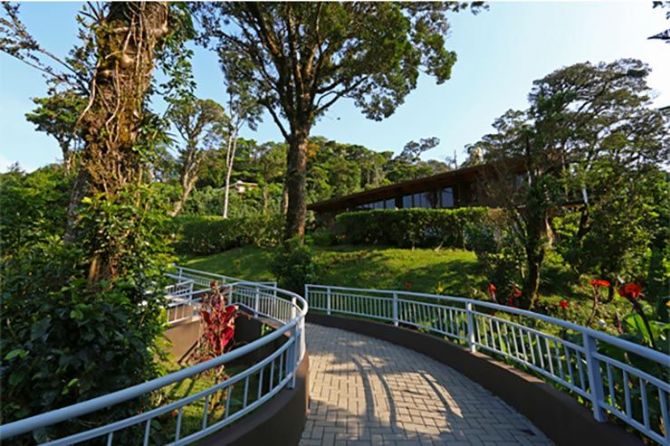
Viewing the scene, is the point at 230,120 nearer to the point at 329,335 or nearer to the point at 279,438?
the point at 329,335

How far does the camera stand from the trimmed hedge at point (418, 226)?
1277cm

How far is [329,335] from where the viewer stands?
7.11 meters

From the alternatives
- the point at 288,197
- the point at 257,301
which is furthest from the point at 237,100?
the point at 257,301

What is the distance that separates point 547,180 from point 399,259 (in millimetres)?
6166

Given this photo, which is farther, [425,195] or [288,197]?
[425,195]

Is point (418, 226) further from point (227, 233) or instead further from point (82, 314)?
point (82, 314)

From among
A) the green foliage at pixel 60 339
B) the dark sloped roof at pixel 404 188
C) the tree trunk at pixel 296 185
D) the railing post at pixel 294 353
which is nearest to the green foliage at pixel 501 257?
the dark sloped roof at pixel 404 188

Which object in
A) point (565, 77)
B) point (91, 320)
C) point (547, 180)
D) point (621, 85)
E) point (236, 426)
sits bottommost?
point (236, 426)

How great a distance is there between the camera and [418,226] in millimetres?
13359

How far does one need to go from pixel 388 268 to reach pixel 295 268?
3.94m

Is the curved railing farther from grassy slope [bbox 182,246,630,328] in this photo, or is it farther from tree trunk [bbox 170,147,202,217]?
tree trunk [bbox 170,147,202,217]

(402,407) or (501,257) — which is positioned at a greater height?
(501,257)

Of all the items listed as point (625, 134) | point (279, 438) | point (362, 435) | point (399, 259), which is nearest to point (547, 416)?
point (362, 435)

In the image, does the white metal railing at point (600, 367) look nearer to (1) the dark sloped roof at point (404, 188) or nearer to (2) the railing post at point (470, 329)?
(2) the railing post at point (470, 329)
